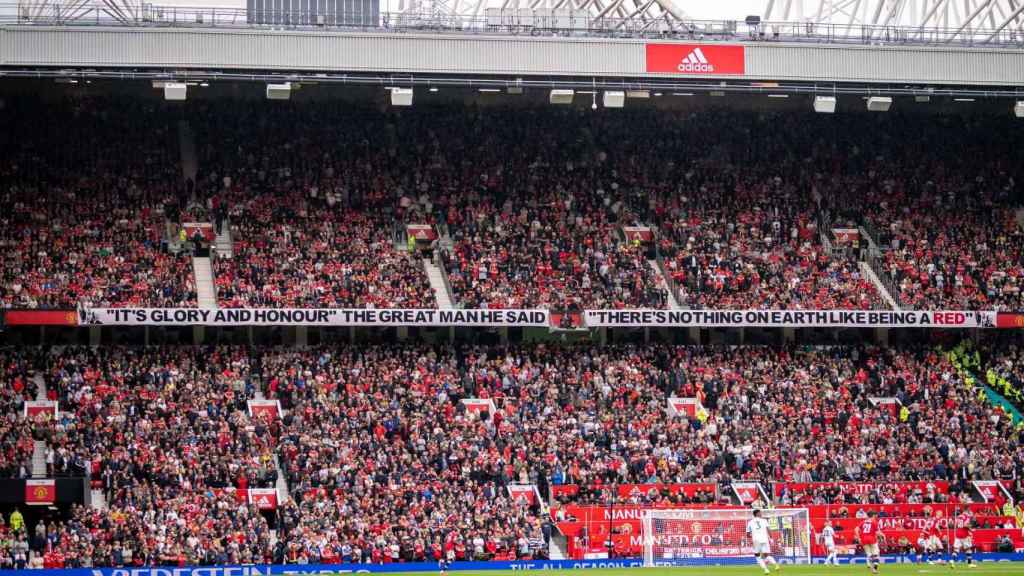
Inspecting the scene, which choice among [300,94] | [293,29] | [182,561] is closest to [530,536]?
[182,561]

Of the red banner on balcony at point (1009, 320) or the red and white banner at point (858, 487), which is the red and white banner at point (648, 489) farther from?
the red banner on balcony at point (1009, 320)

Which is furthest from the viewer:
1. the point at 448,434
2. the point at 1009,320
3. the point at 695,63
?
the point at 1009,320

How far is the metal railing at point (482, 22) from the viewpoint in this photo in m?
51.5

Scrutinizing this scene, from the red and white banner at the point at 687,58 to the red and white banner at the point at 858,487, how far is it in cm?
1526

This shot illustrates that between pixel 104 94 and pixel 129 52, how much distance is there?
Answer: 7982mm

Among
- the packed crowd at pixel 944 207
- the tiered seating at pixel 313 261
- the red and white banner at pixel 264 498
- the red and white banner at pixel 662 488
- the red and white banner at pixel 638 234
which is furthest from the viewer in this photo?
the red and white banner at pixel 638 234

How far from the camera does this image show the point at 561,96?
177ft

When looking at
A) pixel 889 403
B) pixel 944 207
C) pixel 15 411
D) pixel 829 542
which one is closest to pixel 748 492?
pixel 829 542

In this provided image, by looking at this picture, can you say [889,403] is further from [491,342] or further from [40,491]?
[40,491]

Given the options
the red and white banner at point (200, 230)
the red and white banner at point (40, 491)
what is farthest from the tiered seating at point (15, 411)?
the red and white banner at point (200, 230)

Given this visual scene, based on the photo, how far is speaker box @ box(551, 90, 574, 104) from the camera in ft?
175

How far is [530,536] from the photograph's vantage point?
42094 mm

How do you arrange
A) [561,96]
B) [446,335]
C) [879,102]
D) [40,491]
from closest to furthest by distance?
[40,491]
[446,335]
[561,96]
[879,102]

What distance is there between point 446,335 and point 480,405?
4.29 metres
